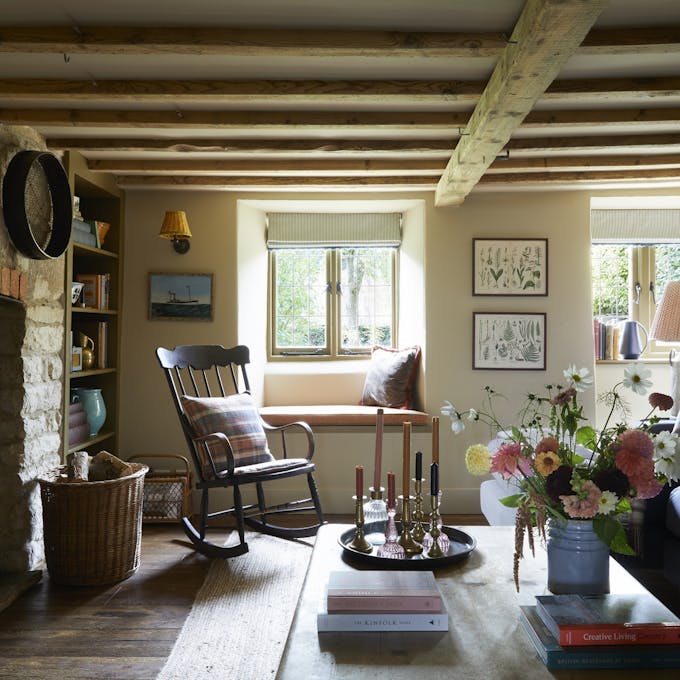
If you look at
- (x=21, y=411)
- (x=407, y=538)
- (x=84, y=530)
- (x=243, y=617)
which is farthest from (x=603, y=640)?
(x=21, y=411)

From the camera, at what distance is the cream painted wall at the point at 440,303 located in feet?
15.3

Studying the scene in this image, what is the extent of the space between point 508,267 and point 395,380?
1.11m

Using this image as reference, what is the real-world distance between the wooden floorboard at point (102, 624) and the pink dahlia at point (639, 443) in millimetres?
1764

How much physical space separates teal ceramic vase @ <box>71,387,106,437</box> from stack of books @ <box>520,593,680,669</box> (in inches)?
133

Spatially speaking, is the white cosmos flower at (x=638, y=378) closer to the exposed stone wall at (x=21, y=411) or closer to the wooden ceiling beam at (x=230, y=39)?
the wooden ceiling beam at (x=230, y=39)

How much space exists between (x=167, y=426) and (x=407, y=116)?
2.62 m

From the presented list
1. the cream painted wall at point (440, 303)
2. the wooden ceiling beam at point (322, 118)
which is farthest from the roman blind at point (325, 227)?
the wooden ceiling beam at point (322, 118)

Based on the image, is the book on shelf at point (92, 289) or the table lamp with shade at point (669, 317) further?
the book on shelf at point (92, 289)

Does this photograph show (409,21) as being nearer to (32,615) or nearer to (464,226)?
(464,226)

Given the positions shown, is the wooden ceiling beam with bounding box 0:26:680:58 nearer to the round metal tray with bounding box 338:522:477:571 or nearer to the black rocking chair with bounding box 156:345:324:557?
the round metal tray with bounding box 338:522:477:571

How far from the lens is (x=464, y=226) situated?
4730 millimetres

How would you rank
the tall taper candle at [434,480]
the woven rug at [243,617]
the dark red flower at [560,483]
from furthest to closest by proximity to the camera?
1. the woven rug at [243,617]
2. the tall taper candle at [434,480]
3. the dark red flower at [560,483]

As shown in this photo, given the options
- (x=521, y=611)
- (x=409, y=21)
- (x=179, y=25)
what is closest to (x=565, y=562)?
(x=521, y=611)

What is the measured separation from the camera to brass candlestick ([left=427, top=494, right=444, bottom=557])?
194cm
